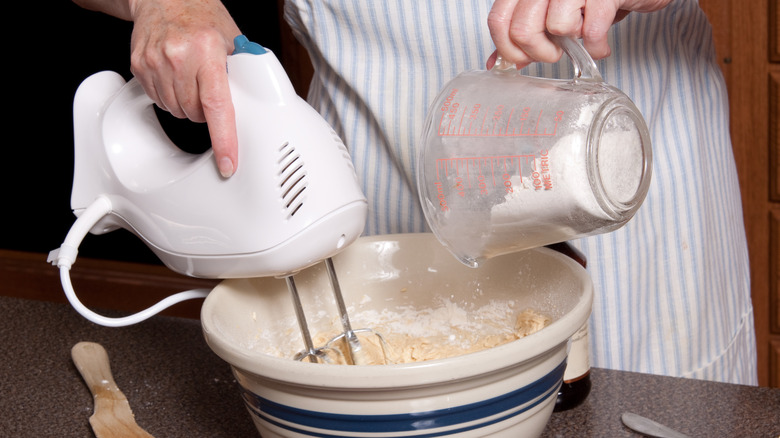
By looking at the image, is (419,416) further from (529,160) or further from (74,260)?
(74,260)

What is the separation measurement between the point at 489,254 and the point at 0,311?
0.68 m

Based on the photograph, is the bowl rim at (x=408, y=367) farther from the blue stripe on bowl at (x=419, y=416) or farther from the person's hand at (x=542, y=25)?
the person's hand at (x=542, y=25)

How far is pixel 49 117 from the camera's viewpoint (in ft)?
8.23

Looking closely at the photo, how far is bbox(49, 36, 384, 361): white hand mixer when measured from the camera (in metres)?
0.65

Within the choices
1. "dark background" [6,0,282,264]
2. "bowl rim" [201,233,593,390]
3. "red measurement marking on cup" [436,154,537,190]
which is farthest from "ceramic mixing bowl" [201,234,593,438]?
"dark background" [6,0,282,264]

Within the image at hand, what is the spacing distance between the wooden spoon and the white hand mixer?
10 centimetres

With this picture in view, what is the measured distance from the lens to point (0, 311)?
1.06 metres

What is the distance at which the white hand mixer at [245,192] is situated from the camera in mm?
649

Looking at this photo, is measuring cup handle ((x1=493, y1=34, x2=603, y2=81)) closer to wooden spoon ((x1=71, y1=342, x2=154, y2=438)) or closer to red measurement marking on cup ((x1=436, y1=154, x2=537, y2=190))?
red measurement marking on cup ((x1=436, y1=154, x2=537, y2=190))

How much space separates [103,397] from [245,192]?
29 cm

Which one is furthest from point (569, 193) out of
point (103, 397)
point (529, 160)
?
point (103, 397)

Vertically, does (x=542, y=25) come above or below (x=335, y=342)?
above

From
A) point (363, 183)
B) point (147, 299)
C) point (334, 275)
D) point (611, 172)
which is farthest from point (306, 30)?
point (147, 299)

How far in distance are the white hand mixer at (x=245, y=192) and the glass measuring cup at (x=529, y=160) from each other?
77 millimetres
